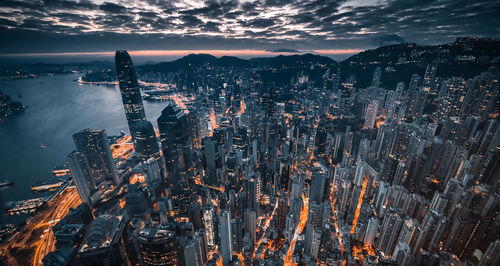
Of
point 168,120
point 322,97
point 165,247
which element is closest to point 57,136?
point 168,120

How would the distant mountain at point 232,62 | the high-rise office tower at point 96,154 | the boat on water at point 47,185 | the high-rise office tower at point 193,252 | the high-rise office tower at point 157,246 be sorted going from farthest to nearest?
the distant mountain at point 232,62 < the high-rise office tower at point 96,154 < the boat on water at point 47,185 < the high-rise office tower at point 193,252 < the high-rise office tower at point 157,246

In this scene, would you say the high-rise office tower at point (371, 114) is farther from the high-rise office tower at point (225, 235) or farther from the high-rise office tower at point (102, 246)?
the high-rise office tower at point (102, 246)

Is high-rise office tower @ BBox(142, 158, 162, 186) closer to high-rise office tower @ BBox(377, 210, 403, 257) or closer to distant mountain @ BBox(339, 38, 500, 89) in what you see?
high-rise office tower @ BBox(377, 210, 403, 257)

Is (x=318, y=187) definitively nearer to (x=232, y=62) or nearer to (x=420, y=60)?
(x=420, y=60)

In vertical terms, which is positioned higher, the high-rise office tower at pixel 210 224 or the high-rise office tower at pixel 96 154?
the high-rise office tower at pixel 96 154

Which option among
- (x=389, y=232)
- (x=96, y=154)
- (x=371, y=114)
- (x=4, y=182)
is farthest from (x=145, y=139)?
(x=371, y=114)

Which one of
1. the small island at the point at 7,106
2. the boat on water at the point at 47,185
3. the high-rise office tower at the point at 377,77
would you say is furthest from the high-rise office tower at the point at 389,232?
the high-rise office tower at the point at 377,77

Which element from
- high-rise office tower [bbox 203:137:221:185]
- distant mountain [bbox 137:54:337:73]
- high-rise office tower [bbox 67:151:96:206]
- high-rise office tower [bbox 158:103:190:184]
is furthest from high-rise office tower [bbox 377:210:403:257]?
distant mountain [bbox 137:54:337:73]
